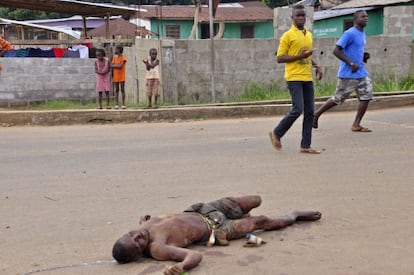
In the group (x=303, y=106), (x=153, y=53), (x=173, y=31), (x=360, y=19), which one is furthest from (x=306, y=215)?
(x=173, y=31)

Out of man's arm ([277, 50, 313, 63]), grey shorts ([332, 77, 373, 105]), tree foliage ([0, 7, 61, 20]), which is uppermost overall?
tree foliage ([0, 7, 61, 20])

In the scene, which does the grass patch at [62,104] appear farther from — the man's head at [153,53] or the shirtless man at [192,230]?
the shirtless man at [192,230]

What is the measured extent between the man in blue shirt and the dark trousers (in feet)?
3.72

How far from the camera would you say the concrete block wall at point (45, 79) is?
14398 mm

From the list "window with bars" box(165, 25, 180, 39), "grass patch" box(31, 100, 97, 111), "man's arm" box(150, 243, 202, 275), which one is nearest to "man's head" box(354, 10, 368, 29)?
"man's arm" box(150, 243, 202, 275)

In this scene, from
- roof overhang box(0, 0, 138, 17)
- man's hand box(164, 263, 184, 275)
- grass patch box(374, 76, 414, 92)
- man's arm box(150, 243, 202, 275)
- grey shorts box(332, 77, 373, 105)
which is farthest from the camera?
roof overhang box(0, 0, 138, 17)

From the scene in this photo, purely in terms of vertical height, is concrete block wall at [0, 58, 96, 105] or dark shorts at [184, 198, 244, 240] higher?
concrete block wall at [0, 58, 96, 105]

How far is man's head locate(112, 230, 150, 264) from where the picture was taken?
3.53 meters

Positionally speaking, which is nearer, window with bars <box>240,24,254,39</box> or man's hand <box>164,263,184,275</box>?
man's hand <box>164,263,184,275</box>

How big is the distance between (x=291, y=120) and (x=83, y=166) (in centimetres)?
242

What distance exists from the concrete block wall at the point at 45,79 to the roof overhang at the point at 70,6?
2527 millimetres

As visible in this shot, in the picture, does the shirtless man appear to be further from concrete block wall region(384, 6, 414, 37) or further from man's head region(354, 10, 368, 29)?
concrete block wall region(384, 6, 414, 37)

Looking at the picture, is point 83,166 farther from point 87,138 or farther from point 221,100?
point 221,100

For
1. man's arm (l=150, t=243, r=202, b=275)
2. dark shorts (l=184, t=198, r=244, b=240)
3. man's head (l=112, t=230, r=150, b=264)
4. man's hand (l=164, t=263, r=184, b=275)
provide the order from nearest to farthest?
man's hand (l=164, t=263, r=184, b=275)
man's arm (l=150, t=243, r=202, b=275)
man's head (l=112, t=230, r=150, b=264)
dark shorts (l=184, t=198, r=244, b=240)
